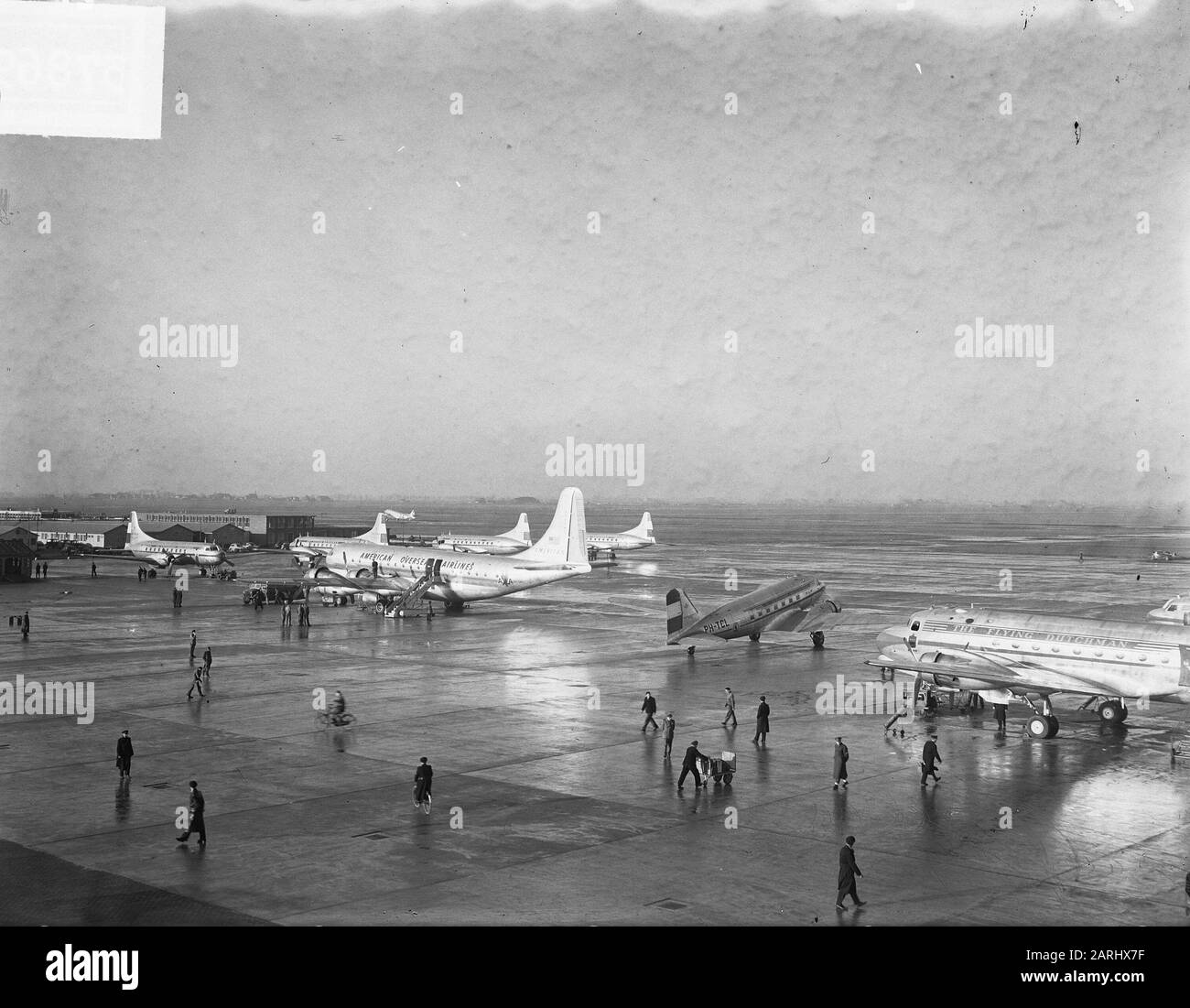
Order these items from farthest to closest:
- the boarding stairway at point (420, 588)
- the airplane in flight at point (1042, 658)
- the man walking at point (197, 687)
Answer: the boarding stairway at point (420, 588) < the man walking at point (197, 687) < the airplane in flight at point (1042, 658)

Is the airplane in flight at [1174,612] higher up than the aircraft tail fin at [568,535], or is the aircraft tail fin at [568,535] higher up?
the aircraft tail fin at [568,535]

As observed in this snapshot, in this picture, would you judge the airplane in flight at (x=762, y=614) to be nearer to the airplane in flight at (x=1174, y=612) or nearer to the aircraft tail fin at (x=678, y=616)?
the aircraft tail fin at (x=678, y=616)

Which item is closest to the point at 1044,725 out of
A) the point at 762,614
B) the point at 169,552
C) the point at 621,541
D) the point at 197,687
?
the point at 762,614

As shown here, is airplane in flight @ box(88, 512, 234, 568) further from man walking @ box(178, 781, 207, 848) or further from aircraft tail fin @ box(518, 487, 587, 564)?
man walking @ box(178, 781, 207, 848)

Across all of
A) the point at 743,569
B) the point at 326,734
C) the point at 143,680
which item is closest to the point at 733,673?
the point at 326,734

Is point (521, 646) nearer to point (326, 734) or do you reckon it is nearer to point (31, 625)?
point (326, 734)

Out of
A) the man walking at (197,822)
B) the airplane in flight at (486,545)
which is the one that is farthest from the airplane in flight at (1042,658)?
the airplane in flight at (486,545)
